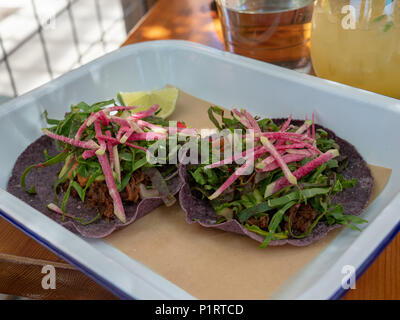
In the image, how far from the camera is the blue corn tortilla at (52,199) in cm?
92

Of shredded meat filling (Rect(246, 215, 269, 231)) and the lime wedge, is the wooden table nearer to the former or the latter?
shredded meat filling (Rect(246, 215, 269, 231))

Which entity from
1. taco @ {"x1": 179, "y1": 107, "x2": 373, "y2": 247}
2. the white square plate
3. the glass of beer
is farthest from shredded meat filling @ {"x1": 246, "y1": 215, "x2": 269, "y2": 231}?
the glass of beer

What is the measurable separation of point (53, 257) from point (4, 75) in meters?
2.33

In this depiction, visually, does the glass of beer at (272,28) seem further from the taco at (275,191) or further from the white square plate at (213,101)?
the taco at (275,191)

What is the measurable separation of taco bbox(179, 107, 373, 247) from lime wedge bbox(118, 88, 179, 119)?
348 millimetres

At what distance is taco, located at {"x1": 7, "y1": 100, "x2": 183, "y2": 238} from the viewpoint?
95 cm

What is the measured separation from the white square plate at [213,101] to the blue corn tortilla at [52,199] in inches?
1.2

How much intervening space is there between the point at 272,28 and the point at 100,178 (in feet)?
2.24

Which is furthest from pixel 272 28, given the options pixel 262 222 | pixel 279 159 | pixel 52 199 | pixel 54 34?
pixel 54 34

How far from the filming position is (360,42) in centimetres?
110

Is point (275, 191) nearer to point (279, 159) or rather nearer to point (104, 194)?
point (279, 159)

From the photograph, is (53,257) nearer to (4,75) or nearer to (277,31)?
(277,31)

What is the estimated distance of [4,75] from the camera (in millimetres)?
2887
